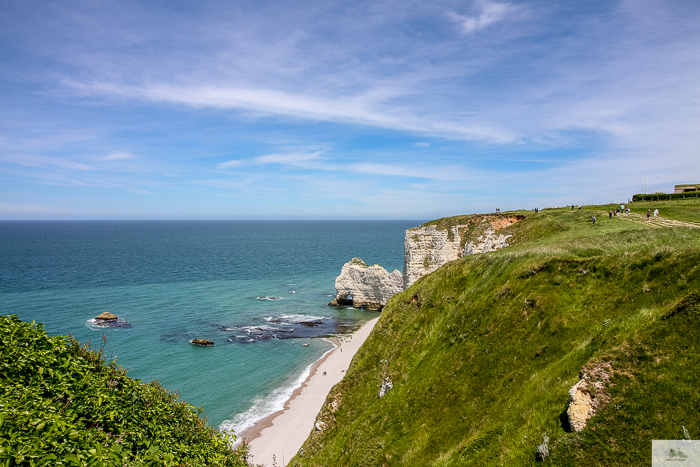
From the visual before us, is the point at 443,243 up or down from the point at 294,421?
up

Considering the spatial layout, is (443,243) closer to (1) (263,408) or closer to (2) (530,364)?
(1) (263,408)

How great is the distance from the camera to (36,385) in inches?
354

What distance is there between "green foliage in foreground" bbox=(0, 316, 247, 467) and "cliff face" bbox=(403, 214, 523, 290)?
155 feet

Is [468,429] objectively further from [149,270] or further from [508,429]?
[149,270]

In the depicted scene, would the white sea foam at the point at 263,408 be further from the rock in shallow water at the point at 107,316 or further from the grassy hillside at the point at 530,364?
the rock in shallow water at the point at 107,316

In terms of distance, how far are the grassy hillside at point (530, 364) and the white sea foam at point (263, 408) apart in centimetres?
1728

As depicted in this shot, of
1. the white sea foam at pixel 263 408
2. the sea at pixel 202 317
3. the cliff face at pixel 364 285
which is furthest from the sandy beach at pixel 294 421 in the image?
the cliff face at pixel 364 285

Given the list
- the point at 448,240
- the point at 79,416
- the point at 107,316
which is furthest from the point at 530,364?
the point at 107,316

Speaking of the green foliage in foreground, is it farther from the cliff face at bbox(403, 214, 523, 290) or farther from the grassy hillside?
the cliff face at bbox(403, 214, 523, 290)

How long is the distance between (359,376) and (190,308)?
57.3 meters

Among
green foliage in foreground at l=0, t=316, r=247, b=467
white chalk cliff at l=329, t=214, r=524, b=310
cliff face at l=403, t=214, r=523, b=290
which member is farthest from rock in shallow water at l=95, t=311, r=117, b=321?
green foliage in foreground at l=0, t=316, r=247, b=467

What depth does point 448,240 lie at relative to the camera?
57.0 m

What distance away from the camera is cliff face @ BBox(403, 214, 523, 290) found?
53.0 meters

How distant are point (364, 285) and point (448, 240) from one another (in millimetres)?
26156
